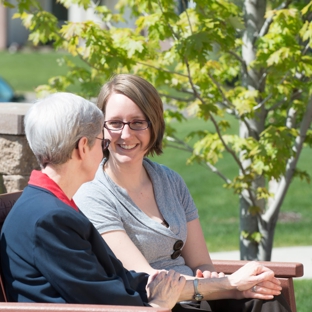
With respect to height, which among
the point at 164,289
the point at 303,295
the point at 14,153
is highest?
the point at 14,153

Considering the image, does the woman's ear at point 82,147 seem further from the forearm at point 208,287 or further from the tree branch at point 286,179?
the tree branch at point 286,179

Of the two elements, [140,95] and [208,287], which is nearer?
[208,287]

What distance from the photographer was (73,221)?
246cm

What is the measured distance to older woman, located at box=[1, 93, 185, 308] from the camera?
2.42 m

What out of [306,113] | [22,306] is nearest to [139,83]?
[22,306]

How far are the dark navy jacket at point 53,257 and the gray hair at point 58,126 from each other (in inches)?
5.8

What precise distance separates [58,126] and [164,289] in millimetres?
→ 815

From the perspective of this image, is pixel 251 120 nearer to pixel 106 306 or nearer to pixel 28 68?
pixel 106 306

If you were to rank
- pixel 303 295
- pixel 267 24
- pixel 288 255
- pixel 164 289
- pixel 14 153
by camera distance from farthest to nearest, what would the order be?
pixel 288 255, pixel 303 295, pixel 267 24, pixel 14 153, pixel 164 289

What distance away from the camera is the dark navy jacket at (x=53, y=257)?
7.91 ft

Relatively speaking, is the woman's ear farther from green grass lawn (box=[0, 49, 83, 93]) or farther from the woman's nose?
green grass lawn (box=[0, 49, 83, 93])

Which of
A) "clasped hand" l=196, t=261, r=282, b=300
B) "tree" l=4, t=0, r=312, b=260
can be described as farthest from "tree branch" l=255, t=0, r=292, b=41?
"clasped hand" l=196, t=261, r=282, b=300

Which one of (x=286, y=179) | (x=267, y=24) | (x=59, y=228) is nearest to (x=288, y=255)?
(x=286, y=179)

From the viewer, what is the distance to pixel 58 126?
8.34 ft
